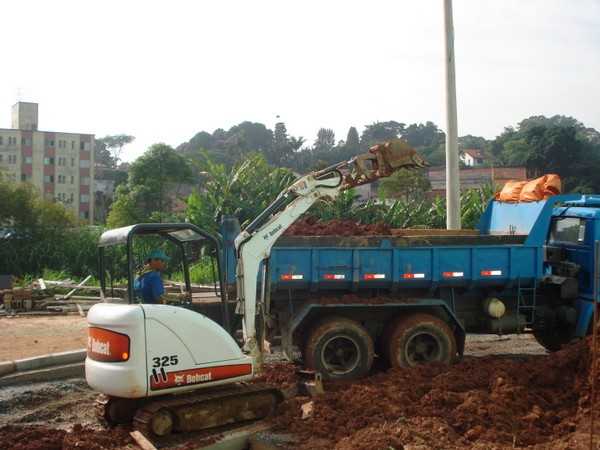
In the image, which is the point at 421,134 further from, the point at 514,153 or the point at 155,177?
the point at 155,177

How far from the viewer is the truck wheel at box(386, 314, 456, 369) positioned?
10.1m

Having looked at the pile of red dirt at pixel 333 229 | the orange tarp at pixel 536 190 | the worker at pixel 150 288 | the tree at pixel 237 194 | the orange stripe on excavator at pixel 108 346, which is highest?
the tree at pixel 237 194

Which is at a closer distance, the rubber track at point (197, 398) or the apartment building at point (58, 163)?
the rubber track at point (197, 398)

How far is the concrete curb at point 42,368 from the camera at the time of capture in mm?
10375

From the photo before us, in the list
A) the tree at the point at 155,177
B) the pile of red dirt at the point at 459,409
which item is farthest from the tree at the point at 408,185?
the pile of red dirt at the point at 459,409

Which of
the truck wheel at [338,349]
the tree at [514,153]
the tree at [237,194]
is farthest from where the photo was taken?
the tree at [514,153]

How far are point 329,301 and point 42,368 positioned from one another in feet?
15.7

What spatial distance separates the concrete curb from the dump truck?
2.81 metres

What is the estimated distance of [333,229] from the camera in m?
10.6

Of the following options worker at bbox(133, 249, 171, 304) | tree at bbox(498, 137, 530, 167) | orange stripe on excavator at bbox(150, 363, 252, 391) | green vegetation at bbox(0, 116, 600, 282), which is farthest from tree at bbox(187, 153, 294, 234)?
tree at bbox(498, 137, 530, 167)

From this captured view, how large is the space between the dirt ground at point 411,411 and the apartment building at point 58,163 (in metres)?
66.1

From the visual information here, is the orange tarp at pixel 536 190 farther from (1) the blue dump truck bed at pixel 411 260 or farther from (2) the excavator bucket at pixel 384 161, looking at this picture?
(2) the excavator bucket at pixel 384 161

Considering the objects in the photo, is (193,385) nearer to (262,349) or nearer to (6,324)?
(262,349)

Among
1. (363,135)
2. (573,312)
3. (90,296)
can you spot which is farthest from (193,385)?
(363,135)
